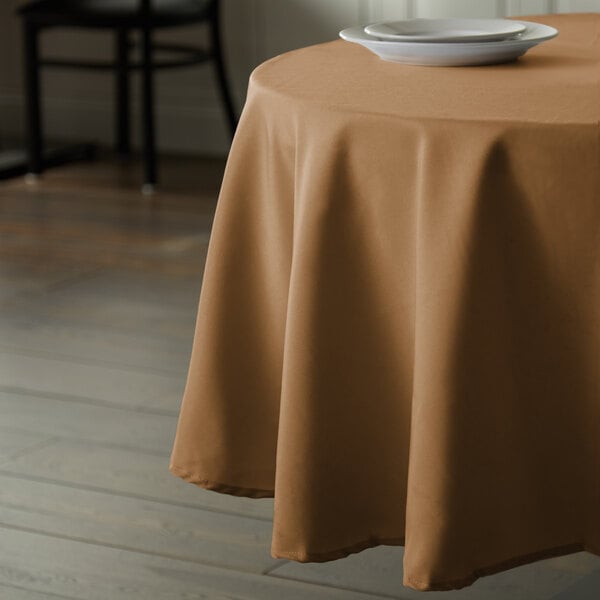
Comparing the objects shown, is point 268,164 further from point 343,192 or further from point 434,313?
point 434,313

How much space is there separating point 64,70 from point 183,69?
0.44 metres

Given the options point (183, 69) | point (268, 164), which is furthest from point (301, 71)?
point (183, 69)

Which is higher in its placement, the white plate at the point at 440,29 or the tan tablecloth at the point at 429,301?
the white plate at the point at 440,29

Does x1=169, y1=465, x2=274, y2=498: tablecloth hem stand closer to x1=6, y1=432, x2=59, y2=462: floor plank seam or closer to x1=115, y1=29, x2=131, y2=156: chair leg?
x1=6, y1=432, x2=59, y2=462: floor plank seam

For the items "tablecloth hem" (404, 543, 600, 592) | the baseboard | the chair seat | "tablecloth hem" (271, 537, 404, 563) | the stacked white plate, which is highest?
the stacked white plate

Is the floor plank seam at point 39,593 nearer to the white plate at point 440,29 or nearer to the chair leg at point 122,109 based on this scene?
the white plate at point 440,29

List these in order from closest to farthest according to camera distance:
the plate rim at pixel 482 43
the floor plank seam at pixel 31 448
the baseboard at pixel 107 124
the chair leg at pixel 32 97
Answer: the plate rim at pixel 482 43 < the floor plank seam at pixel 31 448 < the chair leg at pixel 32 97 < the baseboard at pixel 107 124

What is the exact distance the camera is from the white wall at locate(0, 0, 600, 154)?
3770 millimetres

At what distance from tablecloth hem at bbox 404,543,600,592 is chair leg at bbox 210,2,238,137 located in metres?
2.66

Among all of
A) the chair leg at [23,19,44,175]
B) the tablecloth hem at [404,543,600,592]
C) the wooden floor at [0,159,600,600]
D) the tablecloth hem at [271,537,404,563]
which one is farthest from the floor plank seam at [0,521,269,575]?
the chair leg at [23,19,44,175]

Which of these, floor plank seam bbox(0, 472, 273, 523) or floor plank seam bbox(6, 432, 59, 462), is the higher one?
floor plank seam bbox(0, 472, 273, 523)

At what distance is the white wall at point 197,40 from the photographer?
3.77 meters

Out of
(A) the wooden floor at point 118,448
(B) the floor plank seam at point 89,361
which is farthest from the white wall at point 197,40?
(B) the floor plank seam at point 89,361

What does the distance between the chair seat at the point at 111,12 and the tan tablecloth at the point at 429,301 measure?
2218 mm
